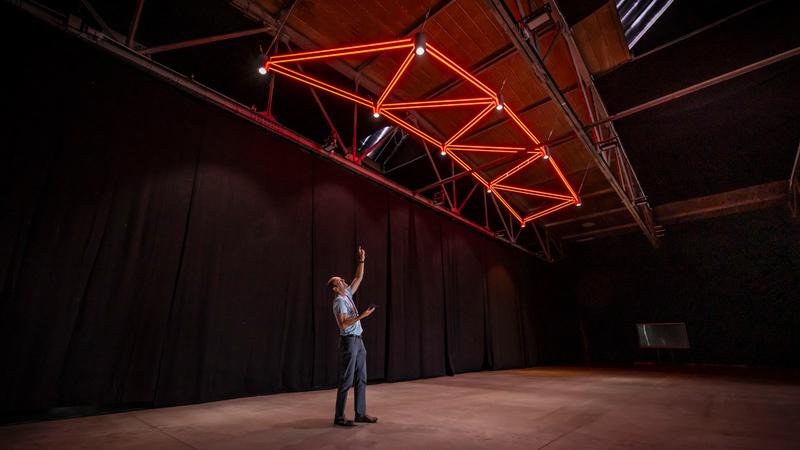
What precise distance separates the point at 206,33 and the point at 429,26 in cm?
357

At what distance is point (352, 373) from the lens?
10.5 feet

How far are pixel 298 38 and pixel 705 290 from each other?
49.2 feet

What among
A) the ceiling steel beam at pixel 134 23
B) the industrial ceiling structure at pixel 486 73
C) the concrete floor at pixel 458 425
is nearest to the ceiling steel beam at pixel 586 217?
the industrial ceiling structure at pixel 486 73

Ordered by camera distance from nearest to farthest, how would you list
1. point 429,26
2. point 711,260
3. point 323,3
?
point 323,3
point 429,26
point 711,260

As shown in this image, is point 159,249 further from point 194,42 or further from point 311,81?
point 311,81

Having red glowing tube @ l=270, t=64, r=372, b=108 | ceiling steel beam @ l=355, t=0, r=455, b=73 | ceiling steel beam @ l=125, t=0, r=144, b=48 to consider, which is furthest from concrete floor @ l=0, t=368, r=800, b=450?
ceiling steel beam @ l=355, t=0, r=455, b=73

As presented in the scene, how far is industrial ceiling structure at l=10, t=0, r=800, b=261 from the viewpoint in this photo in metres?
4.78

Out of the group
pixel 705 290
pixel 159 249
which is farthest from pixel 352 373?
pixel 705 290

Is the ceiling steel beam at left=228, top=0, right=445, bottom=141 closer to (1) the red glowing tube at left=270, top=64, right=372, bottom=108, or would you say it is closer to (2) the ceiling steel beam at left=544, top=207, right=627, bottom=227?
(1) the red glowing tube at left=270, top=64, right=372, bottom=108

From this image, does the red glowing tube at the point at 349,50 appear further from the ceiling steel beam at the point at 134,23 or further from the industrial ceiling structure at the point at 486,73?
the ceiling steel beam at the point at 134,23

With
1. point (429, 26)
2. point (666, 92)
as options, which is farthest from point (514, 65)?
point (666, 92)

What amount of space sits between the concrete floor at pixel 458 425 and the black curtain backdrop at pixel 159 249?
1.71ft

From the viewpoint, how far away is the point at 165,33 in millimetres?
5262

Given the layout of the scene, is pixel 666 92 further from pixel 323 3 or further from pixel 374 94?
pixel 323 3
